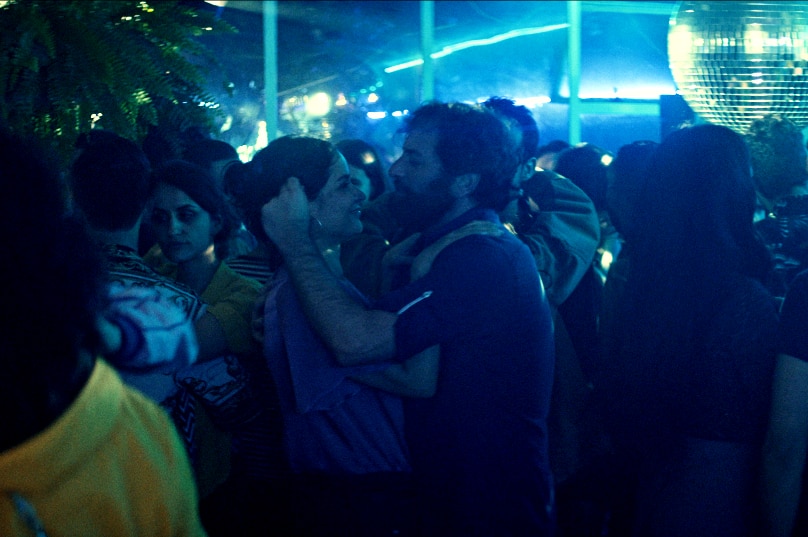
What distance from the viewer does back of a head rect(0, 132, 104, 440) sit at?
750mm

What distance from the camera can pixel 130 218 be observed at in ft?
7.03

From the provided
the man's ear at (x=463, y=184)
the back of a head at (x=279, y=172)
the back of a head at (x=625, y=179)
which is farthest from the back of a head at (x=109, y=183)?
the back of a head at (x=625, y=179)

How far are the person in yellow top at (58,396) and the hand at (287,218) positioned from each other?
1.03 metres

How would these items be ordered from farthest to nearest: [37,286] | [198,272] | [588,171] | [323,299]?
[588,171], [198,272], [323,299], [37,286]

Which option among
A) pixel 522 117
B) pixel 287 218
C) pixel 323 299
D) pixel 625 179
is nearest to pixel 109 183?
pixel 287 218

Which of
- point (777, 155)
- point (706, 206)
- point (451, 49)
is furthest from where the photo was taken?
point (451, 49)

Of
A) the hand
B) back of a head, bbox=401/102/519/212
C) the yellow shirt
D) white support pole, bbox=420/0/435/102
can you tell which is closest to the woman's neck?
the hand

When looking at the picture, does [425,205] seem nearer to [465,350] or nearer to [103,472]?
[465,350]

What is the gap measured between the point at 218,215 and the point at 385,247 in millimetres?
650

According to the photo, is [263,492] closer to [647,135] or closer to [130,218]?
[130,218]

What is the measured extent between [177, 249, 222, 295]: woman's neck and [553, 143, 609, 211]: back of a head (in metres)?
1.91

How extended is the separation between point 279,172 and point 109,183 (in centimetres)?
51

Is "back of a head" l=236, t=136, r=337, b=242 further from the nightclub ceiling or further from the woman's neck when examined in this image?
the nightclub ceiling

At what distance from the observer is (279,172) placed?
2.07m
